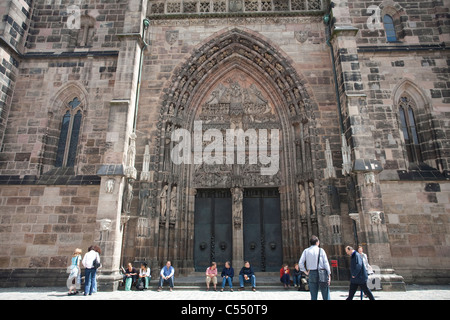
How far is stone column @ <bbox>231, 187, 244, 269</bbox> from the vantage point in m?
11.8

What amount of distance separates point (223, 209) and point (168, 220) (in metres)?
2.46

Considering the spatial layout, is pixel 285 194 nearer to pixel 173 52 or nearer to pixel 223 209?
pixel 223 209

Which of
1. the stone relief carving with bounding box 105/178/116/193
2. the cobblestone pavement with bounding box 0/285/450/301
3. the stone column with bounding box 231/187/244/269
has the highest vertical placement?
the stone relief carving with bounding box 105/178/116/193

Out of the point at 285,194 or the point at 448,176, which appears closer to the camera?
the point at 448,176

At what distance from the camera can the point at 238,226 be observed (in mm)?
12047

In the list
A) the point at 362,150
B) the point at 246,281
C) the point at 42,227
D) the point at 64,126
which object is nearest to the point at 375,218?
the point at 362,150

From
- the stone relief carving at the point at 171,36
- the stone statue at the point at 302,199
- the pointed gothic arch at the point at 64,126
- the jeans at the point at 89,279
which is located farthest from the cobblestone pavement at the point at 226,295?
the stone relief carving at the point at 171,36

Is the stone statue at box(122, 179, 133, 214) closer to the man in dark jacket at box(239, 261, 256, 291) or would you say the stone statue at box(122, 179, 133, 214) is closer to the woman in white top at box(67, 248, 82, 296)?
the woman in white top at box(67, 248, 82, 296)

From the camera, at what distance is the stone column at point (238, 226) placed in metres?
11.8

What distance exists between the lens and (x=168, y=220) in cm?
1150

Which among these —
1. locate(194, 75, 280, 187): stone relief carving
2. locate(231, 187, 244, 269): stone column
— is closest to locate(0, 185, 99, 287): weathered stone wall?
locate(194, 75, 280, 187): stone relief carving

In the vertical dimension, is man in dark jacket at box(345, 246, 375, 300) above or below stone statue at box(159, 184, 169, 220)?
below
